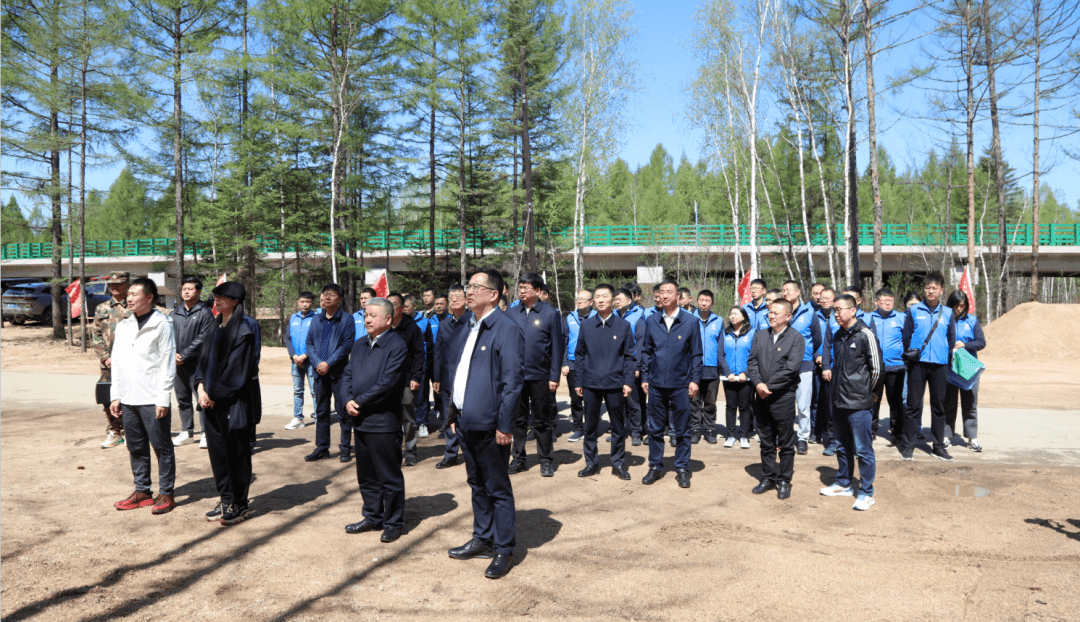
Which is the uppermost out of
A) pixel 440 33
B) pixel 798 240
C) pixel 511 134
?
pixel 440 33

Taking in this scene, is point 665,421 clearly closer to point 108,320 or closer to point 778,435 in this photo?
point 778,435

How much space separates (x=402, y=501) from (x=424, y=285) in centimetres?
2631

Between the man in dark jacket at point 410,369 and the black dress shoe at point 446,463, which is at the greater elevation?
the man in dark jacket at point 410,369

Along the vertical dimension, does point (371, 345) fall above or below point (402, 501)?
above

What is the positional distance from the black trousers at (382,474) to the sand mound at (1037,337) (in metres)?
20.8

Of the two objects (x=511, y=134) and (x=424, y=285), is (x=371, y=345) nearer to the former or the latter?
(x=511, y=134)

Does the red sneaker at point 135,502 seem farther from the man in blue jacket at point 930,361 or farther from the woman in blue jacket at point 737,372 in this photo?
the man in blue jacket at point 930,361

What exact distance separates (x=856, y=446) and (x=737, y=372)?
8.77 feet

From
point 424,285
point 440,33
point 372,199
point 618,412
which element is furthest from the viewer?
point 424,285

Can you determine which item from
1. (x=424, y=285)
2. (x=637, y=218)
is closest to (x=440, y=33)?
(x=424, y=285)

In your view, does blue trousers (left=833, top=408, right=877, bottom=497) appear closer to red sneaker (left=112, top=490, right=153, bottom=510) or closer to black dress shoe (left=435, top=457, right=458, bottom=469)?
black dress shoe (left=435, top=457, right=458, bottom=469)

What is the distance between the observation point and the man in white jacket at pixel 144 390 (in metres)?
5.49

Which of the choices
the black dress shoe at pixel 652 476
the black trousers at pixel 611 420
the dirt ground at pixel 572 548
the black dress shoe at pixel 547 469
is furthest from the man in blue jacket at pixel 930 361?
the black dress shoe at pixel 547 469

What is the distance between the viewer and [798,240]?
32.4m
